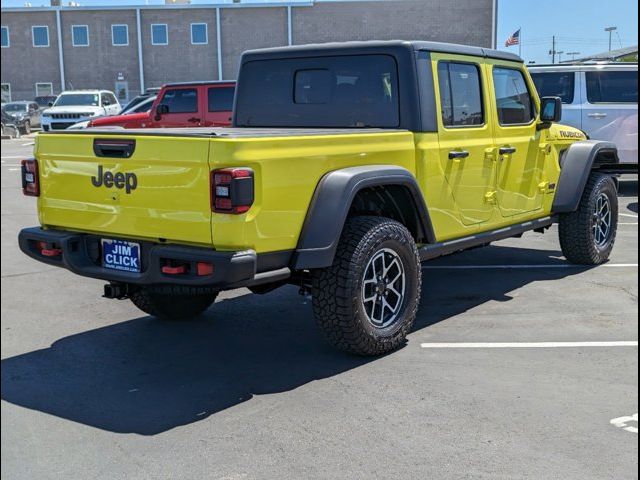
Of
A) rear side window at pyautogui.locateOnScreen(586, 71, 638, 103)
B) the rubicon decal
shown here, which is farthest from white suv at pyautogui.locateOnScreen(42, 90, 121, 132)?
the rubicon decal

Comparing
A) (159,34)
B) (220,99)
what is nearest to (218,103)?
(220,99)

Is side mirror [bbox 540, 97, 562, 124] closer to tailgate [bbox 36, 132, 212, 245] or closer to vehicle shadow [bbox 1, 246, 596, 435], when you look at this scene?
vehicle shadow [bbox 1, 246, 596, 435]

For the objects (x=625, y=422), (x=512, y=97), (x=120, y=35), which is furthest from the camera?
→ (x=120, y=35)

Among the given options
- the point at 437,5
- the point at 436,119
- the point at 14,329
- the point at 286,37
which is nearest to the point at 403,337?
the point at 436,119

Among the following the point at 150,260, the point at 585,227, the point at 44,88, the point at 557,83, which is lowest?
the point at 585,227

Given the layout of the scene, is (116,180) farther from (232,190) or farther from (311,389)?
(311,389)

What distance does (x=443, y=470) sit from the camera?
337 cm

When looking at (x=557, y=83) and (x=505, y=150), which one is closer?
(x=505, y=150)

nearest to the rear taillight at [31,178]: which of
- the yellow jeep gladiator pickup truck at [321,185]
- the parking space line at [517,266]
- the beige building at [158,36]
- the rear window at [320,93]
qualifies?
the yellow jeep gladiator pickup truck at [321,185]

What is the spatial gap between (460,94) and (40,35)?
4770 cm

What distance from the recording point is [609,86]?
12781 mm

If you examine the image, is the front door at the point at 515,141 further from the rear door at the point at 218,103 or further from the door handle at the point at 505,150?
the rear door at the point at 218,103

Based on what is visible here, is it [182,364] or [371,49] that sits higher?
[371,49]

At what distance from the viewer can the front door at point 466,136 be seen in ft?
17.9
